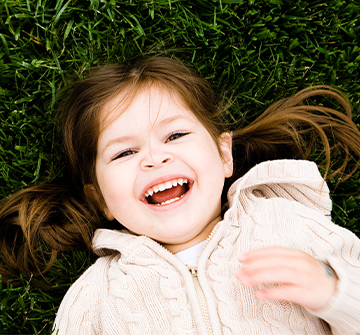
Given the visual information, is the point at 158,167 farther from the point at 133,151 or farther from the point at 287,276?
the point at 287,276

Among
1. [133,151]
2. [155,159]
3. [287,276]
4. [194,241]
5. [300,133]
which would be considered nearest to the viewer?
[287,276]

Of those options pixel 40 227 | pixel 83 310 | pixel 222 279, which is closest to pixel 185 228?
pixel 222 279

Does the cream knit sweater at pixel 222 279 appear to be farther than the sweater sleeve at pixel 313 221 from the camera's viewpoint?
Yes

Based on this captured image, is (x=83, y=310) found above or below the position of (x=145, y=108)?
below

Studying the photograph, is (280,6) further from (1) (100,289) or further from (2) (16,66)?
(1) (100,289)

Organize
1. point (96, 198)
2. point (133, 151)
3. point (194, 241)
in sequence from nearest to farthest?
point (133, 151)
point (194, 241)
point (96, 198)

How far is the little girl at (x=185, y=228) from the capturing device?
71.0 inches

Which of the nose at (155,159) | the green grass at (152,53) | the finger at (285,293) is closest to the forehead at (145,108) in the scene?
the nose at (155,159)

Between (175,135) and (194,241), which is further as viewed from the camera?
(194,241)

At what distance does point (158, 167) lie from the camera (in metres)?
1.97

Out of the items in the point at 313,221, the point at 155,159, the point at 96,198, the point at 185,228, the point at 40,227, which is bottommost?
the point at 40,227

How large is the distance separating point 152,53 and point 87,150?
0.77 metres

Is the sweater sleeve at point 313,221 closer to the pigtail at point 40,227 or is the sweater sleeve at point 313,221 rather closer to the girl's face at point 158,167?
the girl's face at point 158,167

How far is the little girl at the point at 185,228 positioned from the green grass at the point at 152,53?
22cm
